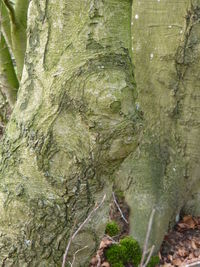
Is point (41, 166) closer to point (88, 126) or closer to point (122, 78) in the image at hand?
point (88, 126)

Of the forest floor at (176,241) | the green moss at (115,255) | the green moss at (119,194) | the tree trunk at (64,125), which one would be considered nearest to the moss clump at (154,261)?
the forest floor at (176,241)

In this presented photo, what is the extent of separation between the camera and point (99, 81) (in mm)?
1773

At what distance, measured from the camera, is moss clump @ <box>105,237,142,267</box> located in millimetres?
3063

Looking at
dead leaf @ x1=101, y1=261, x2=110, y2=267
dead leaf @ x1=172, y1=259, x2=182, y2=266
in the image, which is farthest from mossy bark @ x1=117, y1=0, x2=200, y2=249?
dead leaf @ x1=101, y1=261, x2=110, y2=267

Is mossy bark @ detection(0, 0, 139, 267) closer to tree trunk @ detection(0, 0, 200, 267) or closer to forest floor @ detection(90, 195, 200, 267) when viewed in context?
tree trunk @ detection(0, 0, 200, 267)

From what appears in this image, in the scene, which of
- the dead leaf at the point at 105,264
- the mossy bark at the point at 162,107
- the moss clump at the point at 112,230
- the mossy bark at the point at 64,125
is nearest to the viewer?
the mossy bark at the point at 64,125

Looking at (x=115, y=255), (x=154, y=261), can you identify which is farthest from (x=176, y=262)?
(x=115, y=255)

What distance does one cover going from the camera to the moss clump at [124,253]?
121 inches

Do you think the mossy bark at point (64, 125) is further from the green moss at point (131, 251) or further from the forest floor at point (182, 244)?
the forest floor at point (182, 244)

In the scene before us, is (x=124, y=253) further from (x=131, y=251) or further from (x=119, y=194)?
(x=119, y=194)

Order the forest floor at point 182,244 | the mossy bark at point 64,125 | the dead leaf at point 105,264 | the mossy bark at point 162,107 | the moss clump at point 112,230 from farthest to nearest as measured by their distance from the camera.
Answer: the forest floor at point 182,244 → the moss clump at point 112,230 → the mossy bark at point 162,107 → the dead leaf at point 105,264 → the mossy bark at point 64,125

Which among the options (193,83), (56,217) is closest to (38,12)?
→ (56,217)

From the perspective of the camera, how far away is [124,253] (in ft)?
10.1

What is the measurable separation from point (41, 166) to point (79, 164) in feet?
0.58
